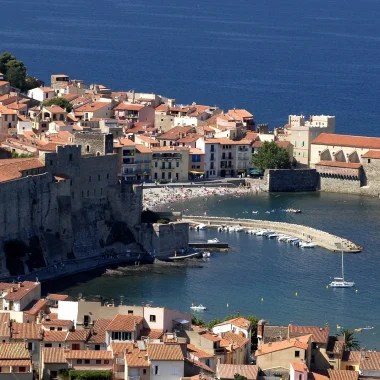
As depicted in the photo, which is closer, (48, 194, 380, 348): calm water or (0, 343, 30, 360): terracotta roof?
(0, 343, 30, 360): terracotta roof

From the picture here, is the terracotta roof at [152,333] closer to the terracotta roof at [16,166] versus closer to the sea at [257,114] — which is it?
the sea at [257,114]

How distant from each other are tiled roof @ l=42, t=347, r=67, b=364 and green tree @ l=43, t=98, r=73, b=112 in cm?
5087

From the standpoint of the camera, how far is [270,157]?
303 feet

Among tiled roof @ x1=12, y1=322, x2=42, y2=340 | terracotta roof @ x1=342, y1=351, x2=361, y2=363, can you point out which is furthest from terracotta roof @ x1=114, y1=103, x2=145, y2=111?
terracotta roof @ x1=342, y1=351, x2=361, y2=363

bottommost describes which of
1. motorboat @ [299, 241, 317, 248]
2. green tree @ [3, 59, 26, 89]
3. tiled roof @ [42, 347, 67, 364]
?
motorboat @ [299, 241, 317, 248]

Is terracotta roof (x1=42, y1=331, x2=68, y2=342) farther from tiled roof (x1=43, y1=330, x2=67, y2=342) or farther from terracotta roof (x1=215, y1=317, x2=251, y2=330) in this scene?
terracotta roof (x1=215, y1=317, x2=251, y2=330)

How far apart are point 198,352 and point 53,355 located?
390cm

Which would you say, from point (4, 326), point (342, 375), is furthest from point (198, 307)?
point (342, 375)

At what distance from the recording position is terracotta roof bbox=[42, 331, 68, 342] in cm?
4606

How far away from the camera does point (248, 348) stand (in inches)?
1895

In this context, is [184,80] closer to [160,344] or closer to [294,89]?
[294,89]

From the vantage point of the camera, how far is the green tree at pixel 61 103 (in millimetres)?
95000

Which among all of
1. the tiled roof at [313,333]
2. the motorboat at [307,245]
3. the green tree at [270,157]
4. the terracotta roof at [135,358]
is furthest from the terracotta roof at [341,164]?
the terracotta roof at [135,358]

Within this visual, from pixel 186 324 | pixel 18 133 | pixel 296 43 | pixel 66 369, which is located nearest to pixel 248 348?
pixel 186 324
